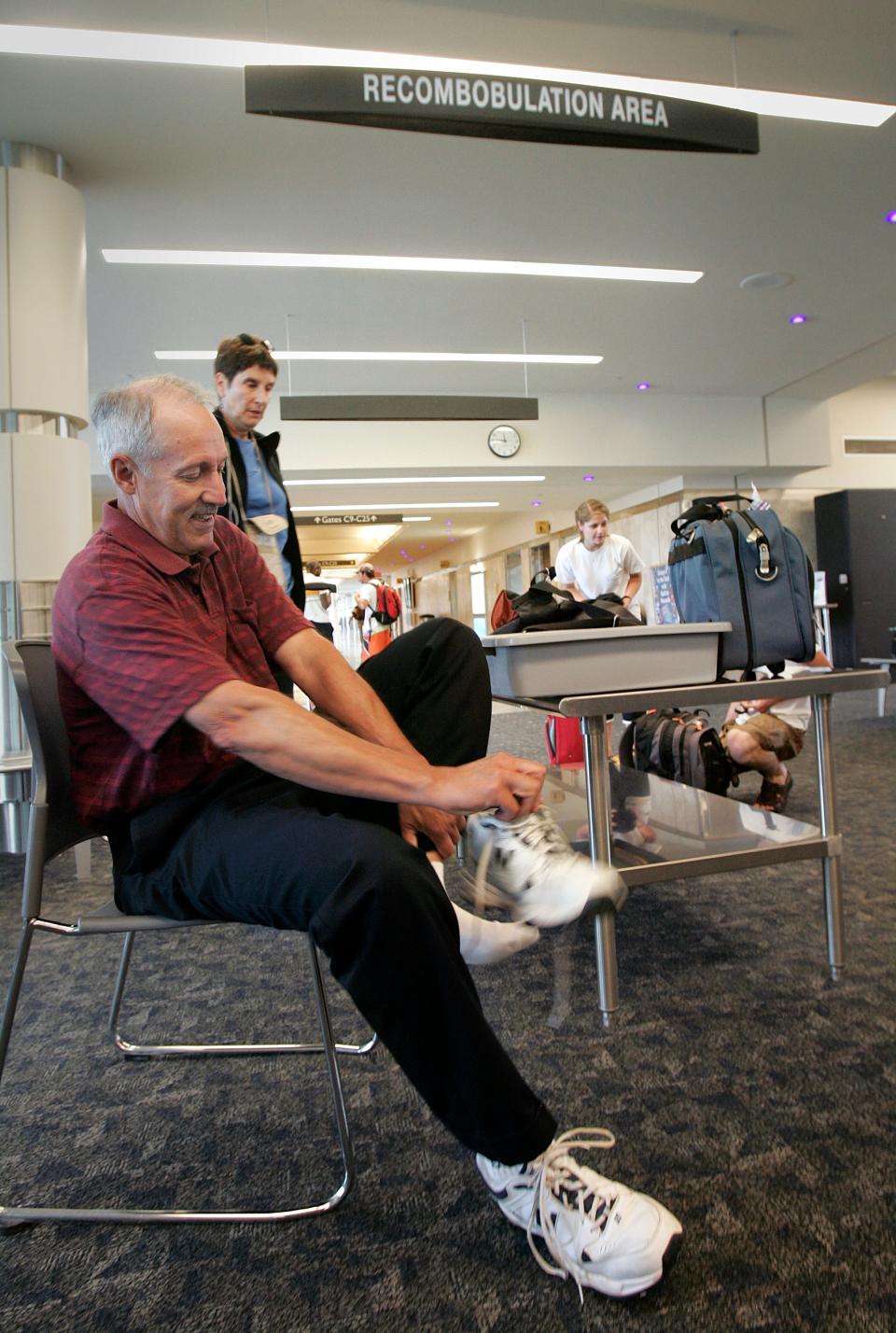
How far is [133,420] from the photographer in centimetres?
104

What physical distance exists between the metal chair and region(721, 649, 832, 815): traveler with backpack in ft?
6.97

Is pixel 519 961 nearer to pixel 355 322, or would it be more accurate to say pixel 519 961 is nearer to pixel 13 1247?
pixel 13 1247

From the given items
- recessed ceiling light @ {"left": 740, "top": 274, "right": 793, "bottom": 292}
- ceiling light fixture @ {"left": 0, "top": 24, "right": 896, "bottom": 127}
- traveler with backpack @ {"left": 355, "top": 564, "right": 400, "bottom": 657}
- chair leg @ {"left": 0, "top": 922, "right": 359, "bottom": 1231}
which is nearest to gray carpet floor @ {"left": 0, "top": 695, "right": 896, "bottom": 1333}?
chair leg @ {"left": 0, "top": 922, "right": 359, "bottom": 1231}

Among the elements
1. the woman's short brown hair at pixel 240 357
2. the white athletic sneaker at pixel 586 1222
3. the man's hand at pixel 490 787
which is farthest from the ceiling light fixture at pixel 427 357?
the white athletic sneaker at pixel 586 1222

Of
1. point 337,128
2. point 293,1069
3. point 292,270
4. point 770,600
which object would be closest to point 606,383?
point 292,270

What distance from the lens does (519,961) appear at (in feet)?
5.62

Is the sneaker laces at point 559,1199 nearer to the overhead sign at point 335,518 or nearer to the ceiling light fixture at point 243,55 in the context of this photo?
the ceiling light fixture at point 243,55

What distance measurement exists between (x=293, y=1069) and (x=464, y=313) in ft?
18.8

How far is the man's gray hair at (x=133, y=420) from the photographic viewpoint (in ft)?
3.40

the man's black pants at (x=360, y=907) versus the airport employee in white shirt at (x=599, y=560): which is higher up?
the airport employee in white shirt at (x=599, y=560)

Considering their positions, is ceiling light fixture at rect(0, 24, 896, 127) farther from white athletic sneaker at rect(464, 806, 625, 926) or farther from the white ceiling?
white athletic sneaker at rect(464, 806, 625, 926)

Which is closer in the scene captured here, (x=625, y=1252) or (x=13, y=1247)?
(x=625, y=1252)

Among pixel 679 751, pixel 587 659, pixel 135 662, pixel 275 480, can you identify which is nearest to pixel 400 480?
pixel 275 480

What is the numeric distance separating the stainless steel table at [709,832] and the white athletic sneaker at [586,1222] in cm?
56
